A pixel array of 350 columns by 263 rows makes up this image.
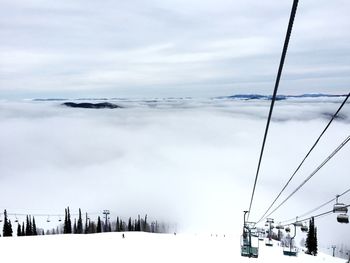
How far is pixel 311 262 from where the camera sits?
67688 mm

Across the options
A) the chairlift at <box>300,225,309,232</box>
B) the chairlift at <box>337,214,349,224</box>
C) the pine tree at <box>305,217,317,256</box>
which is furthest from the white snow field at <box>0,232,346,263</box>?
the pine tree at <box>305,217,317,256</box>

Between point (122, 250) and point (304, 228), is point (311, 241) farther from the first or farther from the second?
point (304, 228)

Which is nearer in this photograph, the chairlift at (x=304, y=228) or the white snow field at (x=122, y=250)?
the chairlift at (x=304, y=228)

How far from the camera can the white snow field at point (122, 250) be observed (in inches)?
2205

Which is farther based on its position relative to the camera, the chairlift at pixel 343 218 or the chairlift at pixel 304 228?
the chairlift at pixel 304 228

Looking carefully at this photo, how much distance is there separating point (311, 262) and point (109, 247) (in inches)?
1207

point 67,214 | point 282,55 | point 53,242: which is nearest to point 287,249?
point 53,242

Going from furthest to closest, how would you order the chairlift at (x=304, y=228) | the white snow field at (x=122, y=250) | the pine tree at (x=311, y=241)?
the pine tree at (x=311, y=241), the white snow field at (x=122, y=250), the chairlift at (x=304, y=228)

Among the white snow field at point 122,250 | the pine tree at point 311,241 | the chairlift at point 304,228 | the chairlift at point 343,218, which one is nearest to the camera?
the chairlift at point 343,218

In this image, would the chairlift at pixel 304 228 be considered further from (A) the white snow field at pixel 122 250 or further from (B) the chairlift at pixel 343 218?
(A) the white snow field at pixel 122 250

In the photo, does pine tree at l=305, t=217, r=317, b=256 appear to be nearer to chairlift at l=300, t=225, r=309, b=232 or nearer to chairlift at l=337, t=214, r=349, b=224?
chairlift at l=300, t=225, r=309, b=232

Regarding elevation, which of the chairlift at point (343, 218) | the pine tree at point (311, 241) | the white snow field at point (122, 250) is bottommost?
the pine tree at point (311, 241)

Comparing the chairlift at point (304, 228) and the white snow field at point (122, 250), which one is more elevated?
the chairlift at point (304, 228)

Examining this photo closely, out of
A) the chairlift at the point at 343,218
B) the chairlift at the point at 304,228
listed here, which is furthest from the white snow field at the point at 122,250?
the chairlift at the point at 343,218
